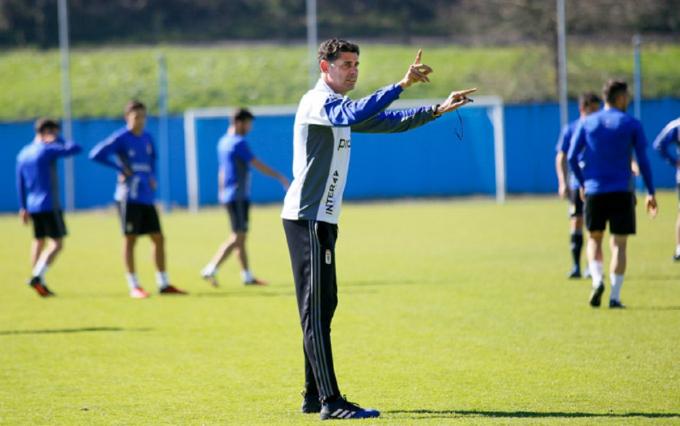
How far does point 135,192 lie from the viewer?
519 inches

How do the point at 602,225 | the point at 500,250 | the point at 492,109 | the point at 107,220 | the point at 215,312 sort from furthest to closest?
the point at 492,109
the point at 107,220
the point at 500,250
the point at 215,312
the point at 602,225

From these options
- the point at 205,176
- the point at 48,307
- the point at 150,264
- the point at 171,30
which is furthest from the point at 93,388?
the point at 171,30

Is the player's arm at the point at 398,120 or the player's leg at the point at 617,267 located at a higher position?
the player's arm at the point at 398,120

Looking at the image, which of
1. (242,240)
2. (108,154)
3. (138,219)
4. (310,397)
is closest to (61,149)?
(108,154)

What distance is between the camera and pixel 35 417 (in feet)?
22.1

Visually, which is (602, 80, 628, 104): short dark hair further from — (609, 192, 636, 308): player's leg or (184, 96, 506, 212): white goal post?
(184, 96, 506, 212): white goal post

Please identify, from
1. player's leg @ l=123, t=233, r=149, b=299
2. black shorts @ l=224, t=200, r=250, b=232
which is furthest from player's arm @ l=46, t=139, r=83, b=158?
black shorts @ l=224, t=200, r=250, b=232

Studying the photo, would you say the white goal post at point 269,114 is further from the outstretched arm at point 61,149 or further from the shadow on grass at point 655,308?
the shadow on grass at point 655,308

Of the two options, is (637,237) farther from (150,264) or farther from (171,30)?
(171,30)

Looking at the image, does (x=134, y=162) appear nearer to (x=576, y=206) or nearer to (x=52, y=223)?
(x=52, y=223)

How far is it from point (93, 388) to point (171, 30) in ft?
123

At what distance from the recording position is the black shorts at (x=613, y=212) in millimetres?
10555

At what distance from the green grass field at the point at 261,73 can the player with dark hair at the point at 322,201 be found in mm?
27652

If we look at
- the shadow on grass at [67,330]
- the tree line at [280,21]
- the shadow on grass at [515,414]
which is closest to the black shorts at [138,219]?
the shadow on grass at [67,330]
